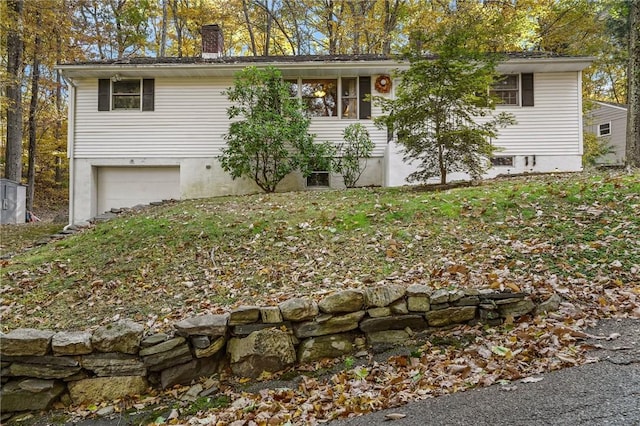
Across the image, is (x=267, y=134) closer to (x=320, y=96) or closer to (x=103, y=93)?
(x=320, y=96)

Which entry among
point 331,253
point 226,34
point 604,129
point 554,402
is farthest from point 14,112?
point 604,129

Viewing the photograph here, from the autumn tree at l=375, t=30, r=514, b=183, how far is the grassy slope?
1.44 metres

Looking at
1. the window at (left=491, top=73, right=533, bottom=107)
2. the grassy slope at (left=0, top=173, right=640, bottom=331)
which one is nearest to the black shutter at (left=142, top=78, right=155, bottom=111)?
the grassy slope at (left=0, top=173, right=640, bottom=331)

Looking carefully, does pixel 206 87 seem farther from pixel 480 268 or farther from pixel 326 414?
pixel 326 414

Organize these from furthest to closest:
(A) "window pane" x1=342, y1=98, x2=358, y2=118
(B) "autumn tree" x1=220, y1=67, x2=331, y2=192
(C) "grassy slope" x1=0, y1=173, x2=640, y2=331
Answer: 1. (A) "window pane" x1=342, y1=98, x2=358, y2=118
2. (B) "autumn tree" x1=220, y1=67, x2=331, y2=192
3. (C) "grassy slope" x1=0, y1=173, x2=640, y2=331

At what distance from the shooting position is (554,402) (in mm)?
2557

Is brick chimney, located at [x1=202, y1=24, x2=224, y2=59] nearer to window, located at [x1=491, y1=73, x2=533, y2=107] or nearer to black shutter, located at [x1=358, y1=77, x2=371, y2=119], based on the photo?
black shutter, located at [x1=358, y1=77, x2=371, y2=119]

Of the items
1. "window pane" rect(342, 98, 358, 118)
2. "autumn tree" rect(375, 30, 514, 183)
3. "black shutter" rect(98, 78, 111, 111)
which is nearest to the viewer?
"autumn tree" rect(375, 30, 514, 183)

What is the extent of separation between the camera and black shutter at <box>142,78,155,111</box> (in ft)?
40.1

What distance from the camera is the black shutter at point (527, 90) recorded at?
39.4 feet

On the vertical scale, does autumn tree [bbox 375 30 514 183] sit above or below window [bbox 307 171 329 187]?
above

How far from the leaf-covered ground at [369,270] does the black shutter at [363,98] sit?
5.38 metres

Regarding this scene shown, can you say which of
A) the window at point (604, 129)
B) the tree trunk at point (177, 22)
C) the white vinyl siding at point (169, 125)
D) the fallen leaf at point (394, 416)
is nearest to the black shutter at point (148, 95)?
the white vinyl siding at point (169, 125)

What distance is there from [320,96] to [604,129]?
18.1 m
